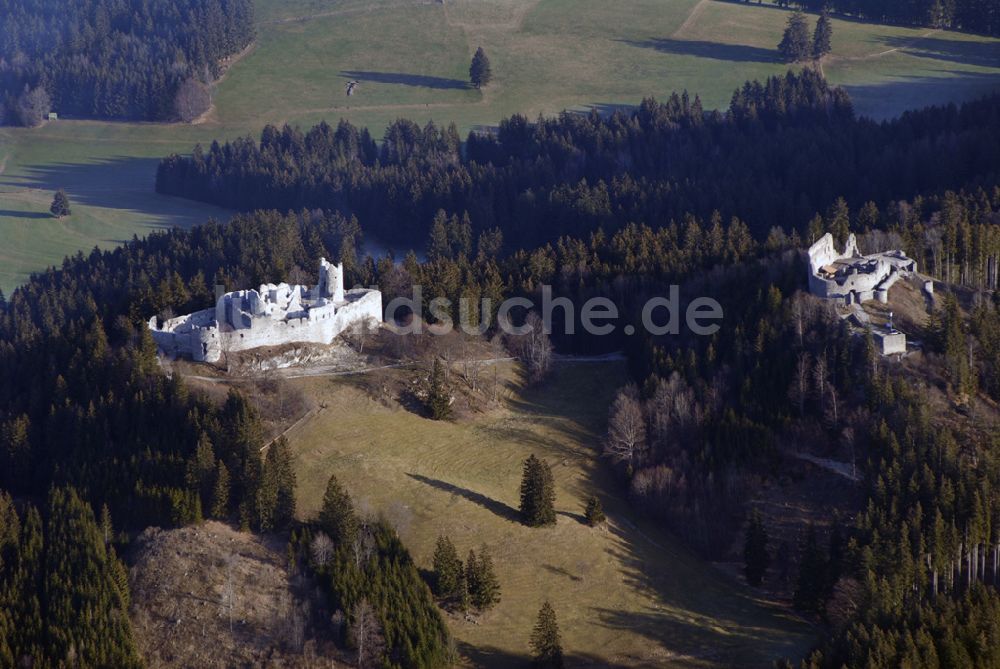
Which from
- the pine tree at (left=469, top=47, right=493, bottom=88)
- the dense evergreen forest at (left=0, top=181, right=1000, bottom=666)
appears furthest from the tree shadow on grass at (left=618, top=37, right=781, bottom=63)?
the dense evergreen forest at (left=0, top=181, right=1000, bottom=666)

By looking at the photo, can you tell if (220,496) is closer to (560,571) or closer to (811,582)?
(560,571)

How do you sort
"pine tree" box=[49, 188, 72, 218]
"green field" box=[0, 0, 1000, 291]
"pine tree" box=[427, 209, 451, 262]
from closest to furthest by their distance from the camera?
"pine tree" box=[427, 209, 451, 262]
"pine tree" box=[49, 188, 72, 218]
"green field" box=[0, 0, 1000, 291]

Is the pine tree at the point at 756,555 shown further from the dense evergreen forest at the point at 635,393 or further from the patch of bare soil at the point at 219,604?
the patch of bare soil at the point at 219,604

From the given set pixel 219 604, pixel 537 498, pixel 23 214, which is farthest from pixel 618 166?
pixel 219 604

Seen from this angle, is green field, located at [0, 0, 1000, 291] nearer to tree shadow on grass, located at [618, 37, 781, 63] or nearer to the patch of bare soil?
tree shadow on grass, located at [618, 37, 781, 63]

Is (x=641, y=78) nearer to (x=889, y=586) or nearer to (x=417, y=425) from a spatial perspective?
(x=417, y=425)

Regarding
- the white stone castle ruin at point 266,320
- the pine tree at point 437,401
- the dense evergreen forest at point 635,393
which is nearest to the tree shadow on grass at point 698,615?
the dense evergreen forest at point 635,393

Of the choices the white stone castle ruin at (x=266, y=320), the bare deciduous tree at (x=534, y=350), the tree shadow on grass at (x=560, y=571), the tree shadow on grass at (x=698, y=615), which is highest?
the white stone castle ruin at (x=266, y=320)
